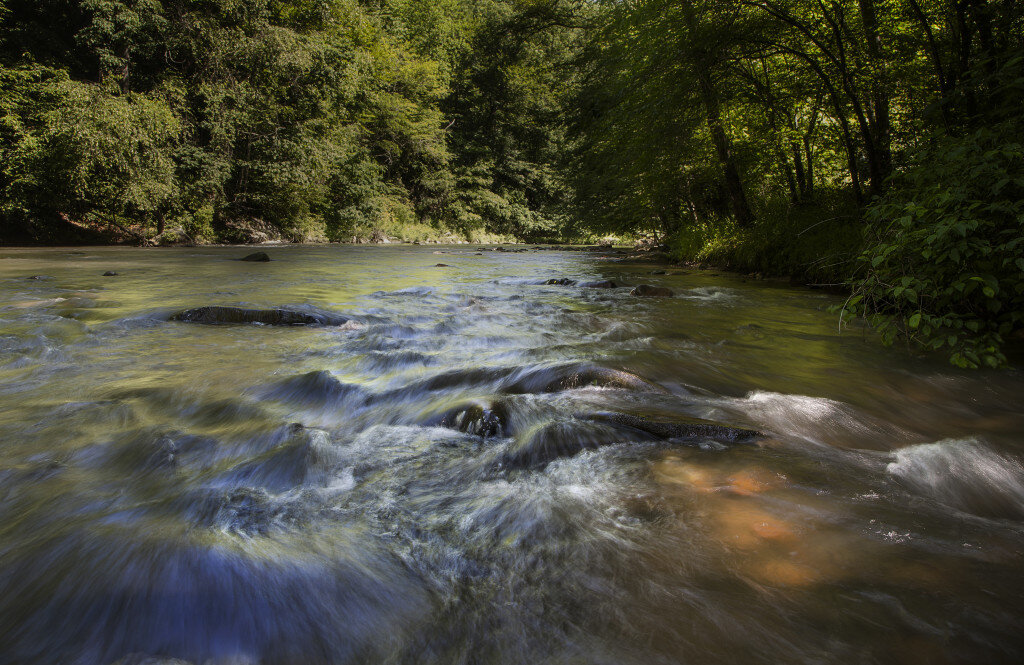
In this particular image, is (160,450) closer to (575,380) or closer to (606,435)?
(606,435)

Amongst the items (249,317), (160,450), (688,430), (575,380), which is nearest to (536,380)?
(575,380)

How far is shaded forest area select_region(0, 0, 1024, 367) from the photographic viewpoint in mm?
3742

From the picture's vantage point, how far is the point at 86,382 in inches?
143

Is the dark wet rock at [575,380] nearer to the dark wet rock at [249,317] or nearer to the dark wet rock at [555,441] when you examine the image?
the dark wet rock at [555,441]

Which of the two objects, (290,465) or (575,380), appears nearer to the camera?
(290,465)

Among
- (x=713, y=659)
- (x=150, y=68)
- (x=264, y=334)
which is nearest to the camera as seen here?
(x=713, y=659)

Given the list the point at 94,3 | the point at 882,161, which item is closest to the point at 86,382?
the point at 882,161

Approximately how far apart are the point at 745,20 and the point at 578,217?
1486 cm

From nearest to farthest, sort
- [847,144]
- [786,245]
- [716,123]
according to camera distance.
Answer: [847,144], [786,245], [716,123]

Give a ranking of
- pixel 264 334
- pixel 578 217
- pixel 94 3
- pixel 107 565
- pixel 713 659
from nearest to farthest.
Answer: pixel 713 659
pixel 107 565
pixel 264 334
pixel 94 3
pixel 578 217

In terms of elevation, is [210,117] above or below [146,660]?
above

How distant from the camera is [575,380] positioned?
3574 mm

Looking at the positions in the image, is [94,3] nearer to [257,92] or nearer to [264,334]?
[257,92]

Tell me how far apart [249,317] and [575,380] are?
170 inches
